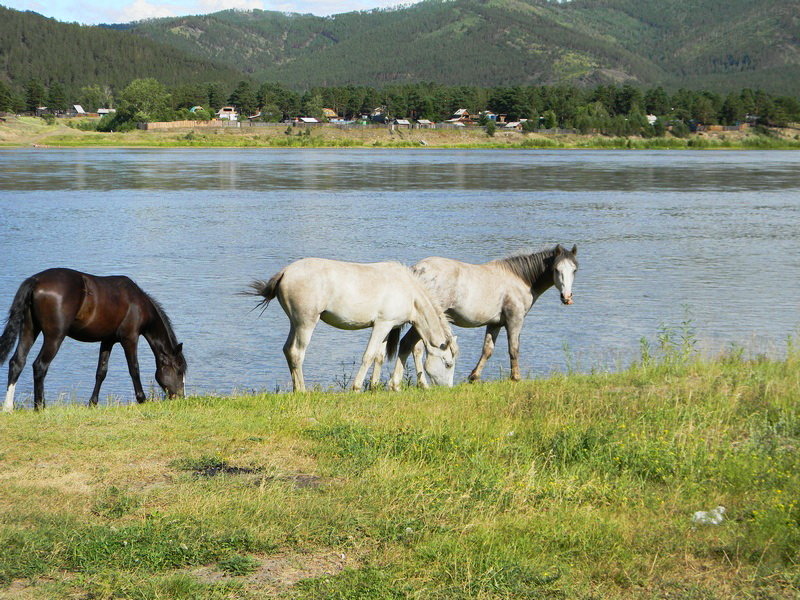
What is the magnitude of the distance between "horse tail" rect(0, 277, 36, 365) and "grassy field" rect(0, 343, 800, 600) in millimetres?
1224

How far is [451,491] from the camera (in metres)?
8.11

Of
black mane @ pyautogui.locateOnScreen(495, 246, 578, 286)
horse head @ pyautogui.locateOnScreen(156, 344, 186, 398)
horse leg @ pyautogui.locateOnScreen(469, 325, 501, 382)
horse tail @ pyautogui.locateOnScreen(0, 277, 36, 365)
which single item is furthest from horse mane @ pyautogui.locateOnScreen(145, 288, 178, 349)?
black mane @ pyautogui.locateOnScreen(495, 246, 578, 286)

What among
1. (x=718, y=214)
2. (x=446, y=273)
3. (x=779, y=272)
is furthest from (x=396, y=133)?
(x=446, y=273)

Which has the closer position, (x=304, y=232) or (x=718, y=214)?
(x=304, y=232)

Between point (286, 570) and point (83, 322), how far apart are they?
21.3 feet

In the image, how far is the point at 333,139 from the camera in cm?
17200

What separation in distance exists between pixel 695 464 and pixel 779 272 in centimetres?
2119

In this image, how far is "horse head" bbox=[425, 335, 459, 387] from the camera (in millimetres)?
13258

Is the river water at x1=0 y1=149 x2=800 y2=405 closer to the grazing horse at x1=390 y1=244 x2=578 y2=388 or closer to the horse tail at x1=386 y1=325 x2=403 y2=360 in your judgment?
the grazing horse at x1=390 y1=244 x2=578 y2=388

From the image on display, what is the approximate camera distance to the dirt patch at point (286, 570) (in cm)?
650

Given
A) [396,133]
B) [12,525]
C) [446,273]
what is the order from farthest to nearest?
[396,133]
[446,273]
[12,525]

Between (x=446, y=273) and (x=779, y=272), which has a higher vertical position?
(x=446, y=273)

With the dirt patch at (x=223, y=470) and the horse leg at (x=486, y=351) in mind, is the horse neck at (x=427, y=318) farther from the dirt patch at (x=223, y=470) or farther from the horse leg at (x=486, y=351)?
the dirt patch at (x=223, y=470)

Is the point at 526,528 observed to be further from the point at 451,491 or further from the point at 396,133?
the point at 396,133
